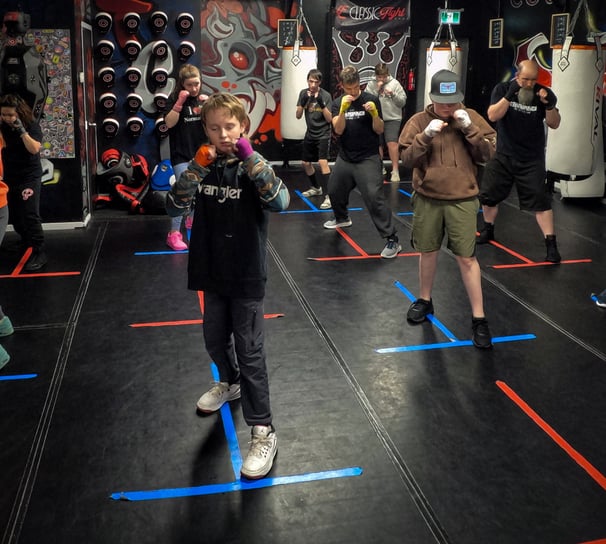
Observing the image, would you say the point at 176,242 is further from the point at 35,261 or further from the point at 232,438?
the point at 232,438

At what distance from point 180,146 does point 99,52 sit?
3720mm

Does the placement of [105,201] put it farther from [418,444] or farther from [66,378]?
[418,444]

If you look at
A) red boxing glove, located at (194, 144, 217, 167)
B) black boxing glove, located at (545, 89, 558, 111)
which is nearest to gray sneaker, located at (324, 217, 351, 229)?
black boxing glove, located at (545, 89, 558, 111)

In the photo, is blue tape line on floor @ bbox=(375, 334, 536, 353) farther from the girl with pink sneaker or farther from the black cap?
the girl with pink sneaker

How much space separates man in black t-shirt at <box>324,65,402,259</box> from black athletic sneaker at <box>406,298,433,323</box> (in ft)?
5.37

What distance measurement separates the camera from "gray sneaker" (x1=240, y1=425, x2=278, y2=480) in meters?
3.45

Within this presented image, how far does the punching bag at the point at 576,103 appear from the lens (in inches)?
306

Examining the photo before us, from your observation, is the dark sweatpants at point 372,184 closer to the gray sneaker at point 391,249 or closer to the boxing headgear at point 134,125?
the gray sneaker at point 391,249

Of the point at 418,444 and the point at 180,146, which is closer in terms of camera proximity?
the point at 418,444

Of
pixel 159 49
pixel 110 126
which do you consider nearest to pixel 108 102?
pixel 110 126

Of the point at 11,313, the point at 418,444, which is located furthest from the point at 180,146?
the point at 418,444

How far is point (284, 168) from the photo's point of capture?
492 inches

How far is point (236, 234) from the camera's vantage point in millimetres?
3396

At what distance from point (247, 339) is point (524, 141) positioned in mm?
4271
